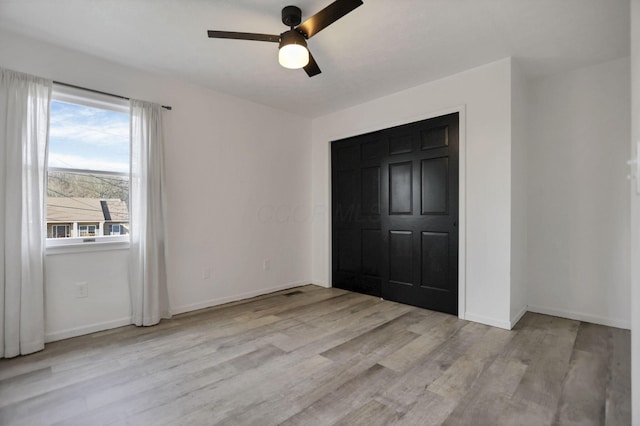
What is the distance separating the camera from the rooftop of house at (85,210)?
8.89 feet

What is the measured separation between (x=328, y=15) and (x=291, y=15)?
38 cm

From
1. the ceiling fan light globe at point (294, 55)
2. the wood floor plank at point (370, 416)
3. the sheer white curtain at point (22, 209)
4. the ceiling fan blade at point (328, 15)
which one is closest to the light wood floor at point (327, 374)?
the wood floor plank at point (370, 416)

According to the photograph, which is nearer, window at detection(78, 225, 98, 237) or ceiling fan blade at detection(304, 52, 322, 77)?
ceiling fan blade at detection(304, 52, 322, 77)

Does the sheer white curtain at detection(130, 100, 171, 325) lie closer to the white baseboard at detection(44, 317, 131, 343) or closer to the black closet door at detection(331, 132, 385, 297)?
the white baseboard at detection(44, 317, 131, 343)

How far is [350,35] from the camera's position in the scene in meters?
2.49

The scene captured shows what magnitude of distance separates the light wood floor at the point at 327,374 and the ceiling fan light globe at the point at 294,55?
2220mm

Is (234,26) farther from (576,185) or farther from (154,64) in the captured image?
(576,185)

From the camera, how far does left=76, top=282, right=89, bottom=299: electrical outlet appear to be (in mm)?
2771

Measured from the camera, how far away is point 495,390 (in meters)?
1.90

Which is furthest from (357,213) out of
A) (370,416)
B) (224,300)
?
(370,416)

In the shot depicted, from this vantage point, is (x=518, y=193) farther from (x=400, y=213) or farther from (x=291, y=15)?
(x=291, y=15)

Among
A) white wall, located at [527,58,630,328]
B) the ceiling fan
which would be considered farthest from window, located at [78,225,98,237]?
white wall, located at [527,58,630,328]

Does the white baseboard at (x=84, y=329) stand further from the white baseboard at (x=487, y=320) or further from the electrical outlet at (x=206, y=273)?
the white baseboard at (x=487, y=320)

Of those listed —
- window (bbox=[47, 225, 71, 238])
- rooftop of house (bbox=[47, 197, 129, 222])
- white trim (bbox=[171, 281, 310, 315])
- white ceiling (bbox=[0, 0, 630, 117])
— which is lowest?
white trim (bbox=[171, 281, 310, 315])
